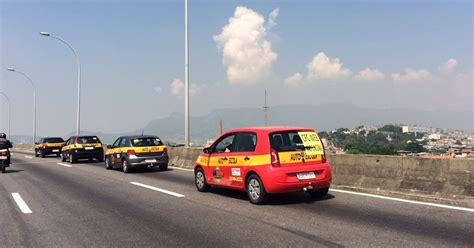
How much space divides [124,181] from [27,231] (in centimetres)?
742

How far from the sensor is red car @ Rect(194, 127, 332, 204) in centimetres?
896

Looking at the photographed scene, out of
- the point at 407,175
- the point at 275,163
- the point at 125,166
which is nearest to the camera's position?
the point at 275,163

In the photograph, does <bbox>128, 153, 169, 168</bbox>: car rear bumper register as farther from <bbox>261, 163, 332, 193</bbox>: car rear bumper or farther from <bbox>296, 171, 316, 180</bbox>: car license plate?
<bbox>296, 171, 316, 180</bbox>: car license plate

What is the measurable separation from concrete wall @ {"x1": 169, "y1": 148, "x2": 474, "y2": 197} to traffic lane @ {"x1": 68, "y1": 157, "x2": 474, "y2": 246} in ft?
3.82

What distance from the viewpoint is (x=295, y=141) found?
368 inches

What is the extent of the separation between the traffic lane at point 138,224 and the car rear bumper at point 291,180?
125 centimetres

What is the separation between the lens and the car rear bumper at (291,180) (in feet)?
29.1

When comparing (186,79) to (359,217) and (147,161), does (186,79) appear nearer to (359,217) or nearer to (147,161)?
(147,161)

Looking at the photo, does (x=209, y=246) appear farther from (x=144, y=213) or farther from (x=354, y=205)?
(x=354, y=205)

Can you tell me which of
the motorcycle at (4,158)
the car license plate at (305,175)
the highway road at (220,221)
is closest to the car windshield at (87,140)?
the motorcycle at (4,158)

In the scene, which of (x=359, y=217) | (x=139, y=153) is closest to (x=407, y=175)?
(x=359, y=217)

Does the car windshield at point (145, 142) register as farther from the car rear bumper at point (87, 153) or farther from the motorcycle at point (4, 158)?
the car rear bumper at point (87, 153)

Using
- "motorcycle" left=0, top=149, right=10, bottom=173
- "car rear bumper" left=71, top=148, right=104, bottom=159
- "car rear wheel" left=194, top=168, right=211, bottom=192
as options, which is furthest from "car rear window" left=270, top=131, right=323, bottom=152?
"car rear bumper" left=71, top=148, right=104, bottom=159

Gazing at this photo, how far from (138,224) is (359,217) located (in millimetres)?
3781
